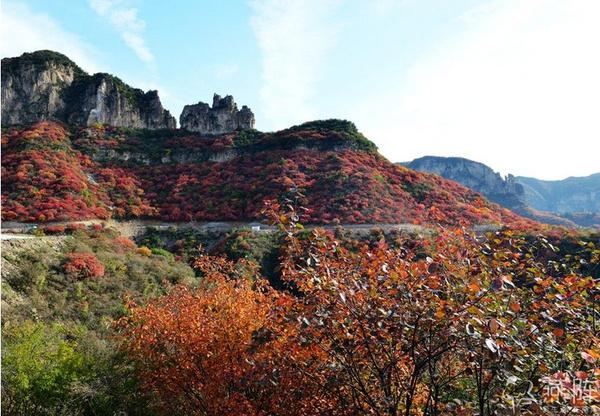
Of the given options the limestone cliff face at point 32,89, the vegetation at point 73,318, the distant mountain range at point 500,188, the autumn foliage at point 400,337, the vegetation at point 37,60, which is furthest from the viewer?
the distant mountain range at point 500,188

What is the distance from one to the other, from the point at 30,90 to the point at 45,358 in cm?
6857

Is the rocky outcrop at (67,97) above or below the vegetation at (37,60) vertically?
below

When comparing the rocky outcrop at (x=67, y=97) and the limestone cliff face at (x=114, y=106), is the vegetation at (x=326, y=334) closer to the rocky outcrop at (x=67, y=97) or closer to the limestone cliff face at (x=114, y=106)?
the rocky outcrop at (x=67, y=97)

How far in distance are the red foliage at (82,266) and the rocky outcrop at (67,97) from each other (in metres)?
49.6

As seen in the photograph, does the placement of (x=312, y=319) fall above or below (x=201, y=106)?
below

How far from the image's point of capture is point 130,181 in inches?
2238

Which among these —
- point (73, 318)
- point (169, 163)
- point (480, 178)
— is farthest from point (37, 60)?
point (480, 178)

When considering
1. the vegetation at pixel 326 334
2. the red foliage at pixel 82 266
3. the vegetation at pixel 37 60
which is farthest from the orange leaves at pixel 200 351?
the vegetation at pixel 37 60

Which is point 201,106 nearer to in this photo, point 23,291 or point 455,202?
point 455,202

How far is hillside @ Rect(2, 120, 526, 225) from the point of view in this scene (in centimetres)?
4609

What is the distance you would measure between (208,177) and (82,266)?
34.4 metres

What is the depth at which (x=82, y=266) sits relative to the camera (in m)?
26.3

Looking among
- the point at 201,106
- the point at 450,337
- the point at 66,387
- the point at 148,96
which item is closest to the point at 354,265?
the point at 450,337

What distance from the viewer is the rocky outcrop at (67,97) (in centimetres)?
6536
